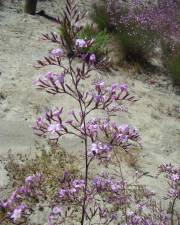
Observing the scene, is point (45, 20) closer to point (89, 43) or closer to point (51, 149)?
point (51, 149)

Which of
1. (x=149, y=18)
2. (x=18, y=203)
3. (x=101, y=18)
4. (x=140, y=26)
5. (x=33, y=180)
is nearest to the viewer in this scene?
(x=18, y=203)

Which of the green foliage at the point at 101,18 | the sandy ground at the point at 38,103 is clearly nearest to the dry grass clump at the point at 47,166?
the sandy ground at the point at 38,103

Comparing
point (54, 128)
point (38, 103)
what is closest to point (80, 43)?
point (54, 128)

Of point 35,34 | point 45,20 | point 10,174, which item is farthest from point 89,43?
point 45,20

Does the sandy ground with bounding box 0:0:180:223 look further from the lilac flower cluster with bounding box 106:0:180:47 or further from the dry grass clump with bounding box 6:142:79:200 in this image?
the lilac flower cluster with bounding box 106:0:180:47

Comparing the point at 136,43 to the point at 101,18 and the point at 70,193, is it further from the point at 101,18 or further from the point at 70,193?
the point at 70,193

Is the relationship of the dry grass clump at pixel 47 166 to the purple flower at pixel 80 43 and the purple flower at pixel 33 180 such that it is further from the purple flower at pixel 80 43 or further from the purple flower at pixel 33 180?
the purple flower at pixel 80 43
